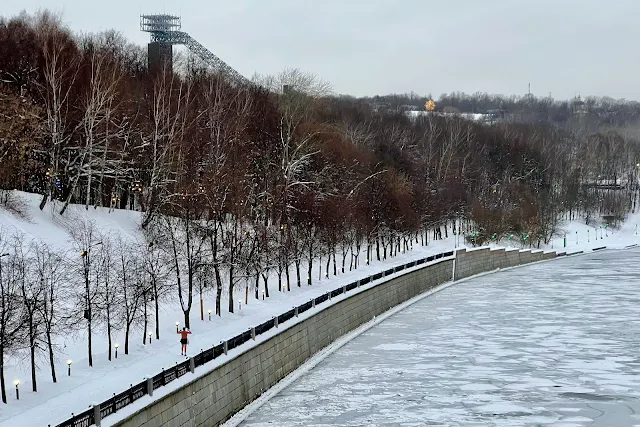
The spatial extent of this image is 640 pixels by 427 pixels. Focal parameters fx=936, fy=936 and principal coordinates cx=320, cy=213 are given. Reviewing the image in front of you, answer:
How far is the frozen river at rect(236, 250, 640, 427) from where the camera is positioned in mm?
25094

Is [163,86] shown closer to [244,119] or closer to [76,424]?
[244,119]

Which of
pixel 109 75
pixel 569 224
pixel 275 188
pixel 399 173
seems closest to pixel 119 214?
pixel 109 75

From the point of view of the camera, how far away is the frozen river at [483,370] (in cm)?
2509

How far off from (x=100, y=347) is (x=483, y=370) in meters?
12.7

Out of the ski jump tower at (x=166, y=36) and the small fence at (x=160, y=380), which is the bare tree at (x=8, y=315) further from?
the ski jump tower at (x=166, y=36)

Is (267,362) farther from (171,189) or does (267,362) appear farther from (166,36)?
(166,36)

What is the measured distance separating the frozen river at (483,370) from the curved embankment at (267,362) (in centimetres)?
73

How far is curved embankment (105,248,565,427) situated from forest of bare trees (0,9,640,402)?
481 cm

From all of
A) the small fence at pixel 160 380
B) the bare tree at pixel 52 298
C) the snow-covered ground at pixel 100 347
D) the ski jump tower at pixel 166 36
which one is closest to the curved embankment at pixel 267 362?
the small fence at pixel 160 380

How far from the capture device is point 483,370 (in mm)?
31344

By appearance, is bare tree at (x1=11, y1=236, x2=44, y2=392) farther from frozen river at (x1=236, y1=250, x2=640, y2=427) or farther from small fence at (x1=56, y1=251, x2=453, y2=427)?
frozen river at (x1=236, y1=250, x2=640, y2=427)

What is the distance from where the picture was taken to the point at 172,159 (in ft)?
158

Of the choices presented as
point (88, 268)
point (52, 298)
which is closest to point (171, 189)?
point (88, 268)

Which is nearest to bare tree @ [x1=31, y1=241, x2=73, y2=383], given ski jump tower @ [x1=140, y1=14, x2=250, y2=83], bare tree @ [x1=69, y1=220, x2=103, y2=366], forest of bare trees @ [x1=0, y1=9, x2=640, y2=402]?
forest of bare trees @ [x1=0, y1=9, x2=640, y2=402]
